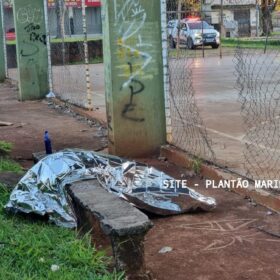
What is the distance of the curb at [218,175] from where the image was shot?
17.3 feet

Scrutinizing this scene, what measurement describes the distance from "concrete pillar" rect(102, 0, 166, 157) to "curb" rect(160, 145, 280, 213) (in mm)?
328

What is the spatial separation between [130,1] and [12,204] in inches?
123

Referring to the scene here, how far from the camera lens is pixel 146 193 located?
206 inches

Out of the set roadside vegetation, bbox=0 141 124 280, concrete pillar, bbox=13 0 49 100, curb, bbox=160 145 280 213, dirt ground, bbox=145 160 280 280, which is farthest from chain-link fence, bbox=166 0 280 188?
concrete pillar, bbox=13 0 49 100

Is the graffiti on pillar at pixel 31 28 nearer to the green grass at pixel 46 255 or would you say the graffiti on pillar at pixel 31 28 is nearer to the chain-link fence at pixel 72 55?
the chain-link fence at pixel 72 55

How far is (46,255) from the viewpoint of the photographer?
4.05 meters

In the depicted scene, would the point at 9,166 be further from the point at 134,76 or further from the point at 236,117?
the point at 236,117

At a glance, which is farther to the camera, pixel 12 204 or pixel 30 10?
pixel 30 10

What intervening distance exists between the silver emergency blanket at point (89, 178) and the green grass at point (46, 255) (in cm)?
22

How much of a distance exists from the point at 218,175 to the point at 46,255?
2.52m

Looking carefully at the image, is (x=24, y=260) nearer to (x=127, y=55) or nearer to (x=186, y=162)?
(x=186, y=162)

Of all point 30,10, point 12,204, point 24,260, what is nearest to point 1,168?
point 12,204

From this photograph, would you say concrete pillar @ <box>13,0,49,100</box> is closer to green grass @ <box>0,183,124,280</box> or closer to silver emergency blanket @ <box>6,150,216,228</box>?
silver emergency blanket @ <box>6,150,216,228</box>

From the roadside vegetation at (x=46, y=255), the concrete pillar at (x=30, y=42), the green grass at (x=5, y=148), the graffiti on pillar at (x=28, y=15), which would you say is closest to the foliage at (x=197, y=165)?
the roadside vegetation at (x=46, y=255)
